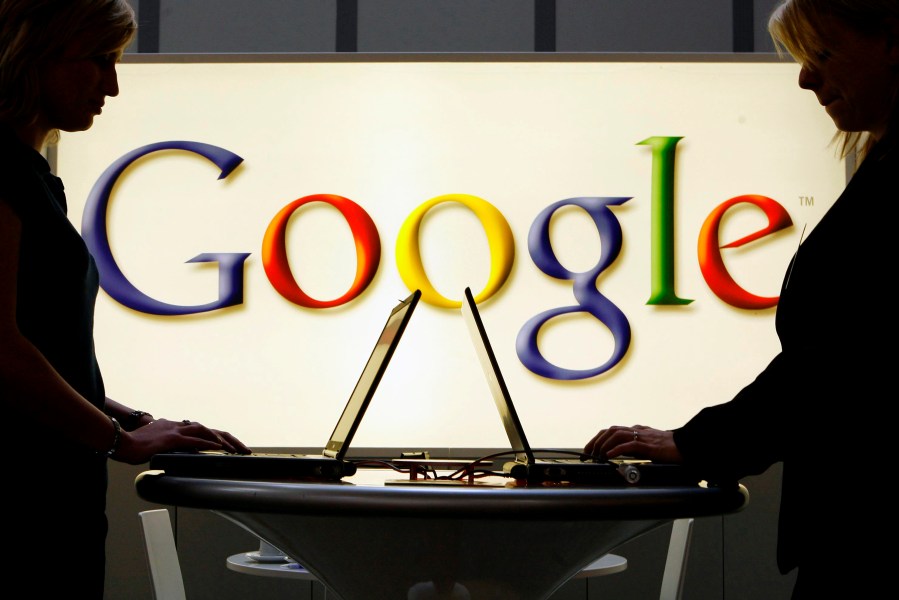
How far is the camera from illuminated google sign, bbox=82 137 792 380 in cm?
475

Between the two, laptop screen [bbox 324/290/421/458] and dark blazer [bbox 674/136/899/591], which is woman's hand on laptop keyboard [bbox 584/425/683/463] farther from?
laptop screen [bbox 324/290/421/458]

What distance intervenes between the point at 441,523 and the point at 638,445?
39cm

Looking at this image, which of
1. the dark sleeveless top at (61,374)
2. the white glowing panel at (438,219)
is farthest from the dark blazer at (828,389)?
the white glowing panel at (438,219)

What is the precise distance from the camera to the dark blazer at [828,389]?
4.62 feet

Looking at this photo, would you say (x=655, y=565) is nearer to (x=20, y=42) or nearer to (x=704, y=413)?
(x=704, y=413)

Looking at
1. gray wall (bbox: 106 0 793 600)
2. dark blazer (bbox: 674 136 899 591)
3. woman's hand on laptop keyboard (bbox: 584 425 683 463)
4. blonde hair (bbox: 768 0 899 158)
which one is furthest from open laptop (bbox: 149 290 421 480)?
gray wall (bbox: 106 0 793 600)

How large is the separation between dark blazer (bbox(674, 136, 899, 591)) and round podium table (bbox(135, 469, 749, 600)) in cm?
9

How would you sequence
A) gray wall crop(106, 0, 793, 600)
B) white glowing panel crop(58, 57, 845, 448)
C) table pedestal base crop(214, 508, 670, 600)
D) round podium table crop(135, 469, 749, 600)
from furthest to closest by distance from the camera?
gray wall crop(106, 0, 793, 600) → white glowing panel crop(58, 57, 845, 448) → table pedestal base crop(214, 508, 670, 600) → round podium table crop(135, 469, 749, 600)

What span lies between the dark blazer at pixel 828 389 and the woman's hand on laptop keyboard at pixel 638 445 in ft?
0.11

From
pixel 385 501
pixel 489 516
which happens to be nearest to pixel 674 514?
pixel 489 516

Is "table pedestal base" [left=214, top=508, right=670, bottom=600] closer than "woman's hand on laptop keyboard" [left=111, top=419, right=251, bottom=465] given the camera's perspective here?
Yes

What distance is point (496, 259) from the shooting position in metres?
4.77

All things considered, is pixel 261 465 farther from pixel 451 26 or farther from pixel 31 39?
pixel 451 26

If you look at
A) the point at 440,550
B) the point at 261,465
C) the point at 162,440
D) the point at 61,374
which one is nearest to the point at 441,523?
the point at 440,550
